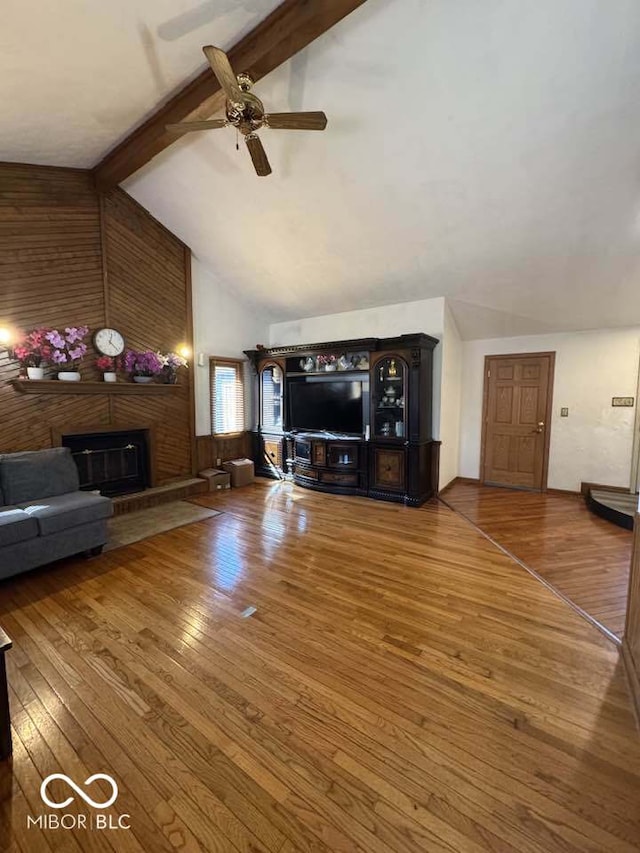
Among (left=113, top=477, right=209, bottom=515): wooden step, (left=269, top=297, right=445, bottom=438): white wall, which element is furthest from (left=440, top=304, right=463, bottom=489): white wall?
(left=113, top=477, right=209, bottom=515): wooden step

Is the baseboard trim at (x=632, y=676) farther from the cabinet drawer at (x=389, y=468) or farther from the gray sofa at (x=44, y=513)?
the gray sofa at (x=44, y=513)

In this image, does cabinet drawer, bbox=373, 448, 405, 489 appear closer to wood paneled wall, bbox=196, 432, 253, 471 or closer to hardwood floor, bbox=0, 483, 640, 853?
hardwood floor, bbox=0, 483, 640, 853

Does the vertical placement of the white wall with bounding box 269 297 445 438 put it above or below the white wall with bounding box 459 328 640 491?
above

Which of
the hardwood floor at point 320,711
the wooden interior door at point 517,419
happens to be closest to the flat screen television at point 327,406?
the wooden interior door at point 517,419

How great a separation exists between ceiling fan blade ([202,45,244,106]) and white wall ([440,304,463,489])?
3371mm

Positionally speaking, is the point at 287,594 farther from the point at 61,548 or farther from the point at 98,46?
the point at 98,46

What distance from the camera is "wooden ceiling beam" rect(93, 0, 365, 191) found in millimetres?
2256

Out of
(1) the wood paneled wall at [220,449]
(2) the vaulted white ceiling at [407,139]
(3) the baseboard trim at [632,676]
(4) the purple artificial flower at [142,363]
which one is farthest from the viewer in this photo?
(1) the wood paneled wall at [220,449]

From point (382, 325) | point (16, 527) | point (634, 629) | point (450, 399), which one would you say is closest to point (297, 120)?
point (382, 325)

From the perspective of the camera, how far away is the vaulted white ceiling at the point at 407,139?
90.3 inches

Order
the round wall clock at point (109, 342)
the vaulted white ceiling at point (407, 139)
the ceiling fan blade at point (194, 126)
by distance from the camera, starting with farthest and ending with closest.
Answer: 1. the round wall clock at point (109, 342)
2. the ceiling fan blade at point (194, 126)
3. the vaulted white ceiling at point (407, 139)

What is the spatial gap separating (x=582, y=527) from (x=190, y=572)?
4101mm

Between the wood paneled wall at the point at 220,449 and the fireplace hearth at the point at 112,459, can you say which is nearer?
the fireplace hearth at the point at 112,459

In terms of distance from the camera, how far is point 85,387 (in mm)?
4141
